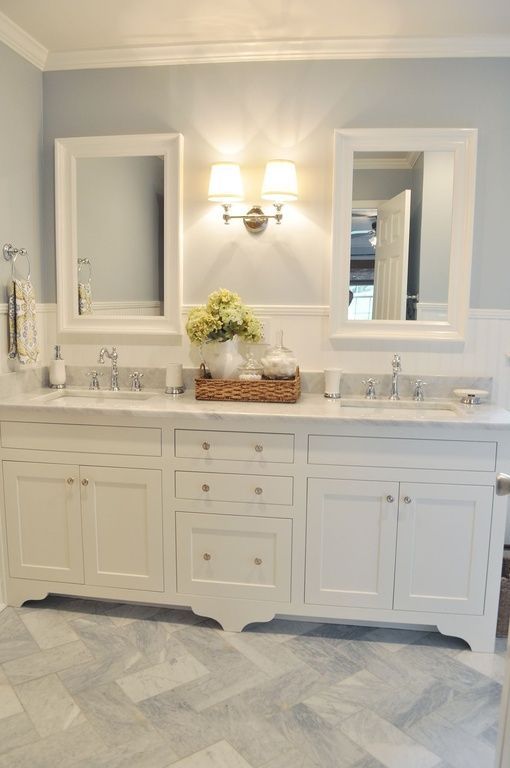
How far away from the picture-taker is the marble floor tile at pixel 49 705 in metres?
1.79

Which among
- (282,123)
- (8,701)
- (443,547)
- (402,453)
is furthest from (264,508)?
(282,123)

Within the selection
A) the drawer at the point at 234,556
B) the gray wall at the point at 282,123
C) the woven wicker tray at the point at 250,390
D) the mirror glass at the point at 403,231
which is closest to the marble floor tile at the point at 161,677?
the drawer at the point at 234,556

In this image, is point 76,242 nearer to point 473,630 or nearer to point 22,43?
point 22,43

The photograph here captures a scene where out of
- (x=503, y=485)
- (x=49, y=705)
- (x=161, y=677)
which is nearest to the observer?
(x=503, y=485)

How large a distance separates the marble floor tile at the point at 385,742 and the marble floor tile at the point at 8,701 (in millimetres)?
1025

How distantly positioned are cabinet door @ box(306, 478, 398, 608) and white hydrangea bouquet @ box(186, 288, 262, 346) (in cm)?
69

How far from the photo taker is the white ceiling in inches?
85.0

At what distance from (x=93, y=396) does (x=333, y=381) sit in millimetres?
1085

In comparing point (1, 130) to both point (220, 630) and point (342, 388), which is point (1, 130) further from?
point (220, 630)

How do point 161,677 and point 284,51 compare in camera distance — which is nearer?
point 161,677

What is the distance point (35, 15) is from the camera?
88.7 inches

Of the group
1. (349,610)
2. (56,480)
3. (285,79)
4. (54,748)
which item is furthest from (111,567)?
(285,79)

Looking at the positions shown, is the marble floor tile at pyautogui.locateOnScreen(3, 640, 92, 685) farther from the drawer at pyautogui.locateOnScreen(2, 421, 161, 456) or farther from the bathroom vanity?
the drawer at pyautogui.locateOnScreen(2, 421, 161, 456)

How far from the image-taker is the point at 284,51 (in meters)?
2.46
